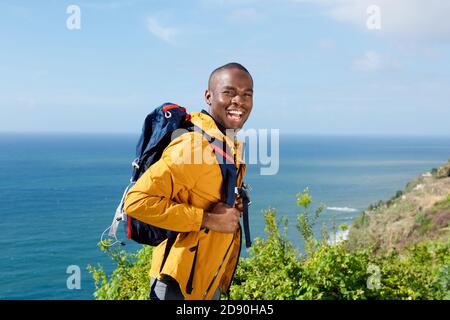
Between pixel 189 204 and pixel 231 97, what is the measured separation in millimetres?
580

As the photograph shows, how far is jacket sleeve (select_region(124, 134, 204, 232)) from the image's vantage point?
2.24 metres

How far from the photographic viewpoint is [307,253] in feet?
17.9

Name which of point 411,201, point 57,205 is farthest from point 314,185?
point 411,201

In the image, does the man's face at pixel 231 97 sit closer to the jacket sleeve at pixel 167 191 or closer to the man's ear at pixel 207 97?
the man's ear at pixel 207 97

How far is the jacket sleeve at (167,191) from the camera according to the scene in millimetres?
2238

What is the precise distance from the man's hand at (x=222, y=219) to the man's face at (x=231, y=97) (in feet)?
1.42

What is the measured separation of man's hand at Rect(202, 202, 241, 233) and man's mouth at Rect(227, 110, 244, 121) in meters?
0.44

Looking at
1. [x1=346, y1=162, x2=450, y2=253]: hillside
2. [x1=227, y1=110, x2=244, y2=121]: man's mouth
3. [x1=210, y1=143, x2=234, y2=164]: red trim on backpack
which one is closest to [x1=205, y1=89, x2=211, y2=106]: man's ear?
[x1=227, y1=110, x2=244, y2=121]: man's mouth

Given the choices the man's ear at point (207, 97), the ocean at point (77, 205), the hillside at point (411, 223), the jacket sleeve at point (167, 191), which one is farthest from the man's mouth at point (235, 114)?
the ocean at point (77, 205)

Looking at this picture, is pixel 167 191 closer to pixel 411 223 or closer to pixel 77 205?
pixel 411 223

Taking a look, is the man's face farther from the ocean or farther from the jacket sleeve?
the ocean

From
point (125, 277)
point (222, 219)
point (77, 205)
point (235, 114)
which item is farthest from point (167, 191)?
point (77, 205)
